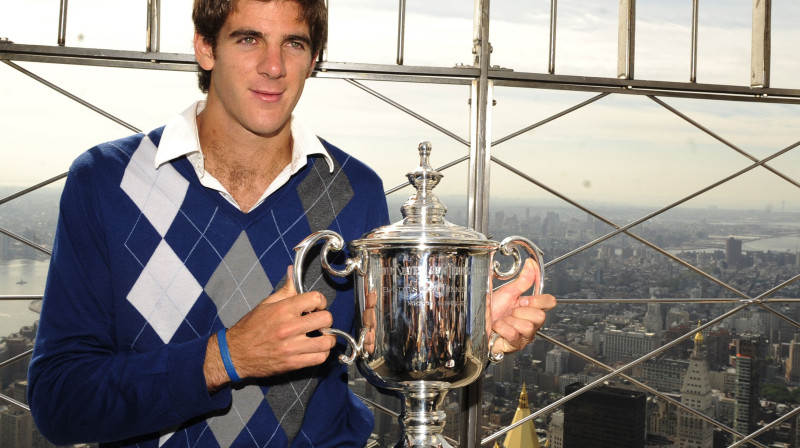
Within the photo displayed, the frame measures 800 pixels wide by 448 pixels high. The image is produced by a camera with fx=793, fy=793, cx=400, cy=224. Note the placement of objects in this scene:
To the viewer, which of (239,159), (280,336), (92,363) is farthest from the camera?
(239,159)

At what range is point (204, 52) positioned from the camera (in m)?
1.23

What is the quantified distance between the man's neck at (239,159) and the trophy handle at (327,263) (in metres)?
0.30

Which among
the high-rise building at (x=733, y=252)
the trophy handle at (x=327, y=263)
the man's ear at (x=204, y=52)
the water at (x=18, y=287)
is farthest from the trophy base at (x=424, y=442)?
the high-rise building at (x=733, y=252)

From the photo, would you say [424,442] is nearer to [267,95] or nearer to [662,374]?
[267,95]

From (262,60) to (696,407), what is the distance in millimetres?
1896

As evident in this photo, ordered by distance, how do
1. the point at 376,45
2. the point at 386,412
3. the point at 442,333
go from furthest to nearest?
1. the point at 386,412
2. the point at 376,45
3. the point at 442,333

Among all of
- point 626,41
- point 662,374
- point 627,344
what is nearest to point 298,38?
point 626,41

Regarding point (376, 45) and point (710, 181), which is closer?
point (376, 45)

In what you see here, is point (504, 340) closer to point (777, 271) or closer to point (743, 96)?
point (743, 96)

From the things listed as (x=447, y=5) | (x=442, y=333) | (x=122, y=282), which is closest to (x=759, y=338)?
(x=447, y=5)

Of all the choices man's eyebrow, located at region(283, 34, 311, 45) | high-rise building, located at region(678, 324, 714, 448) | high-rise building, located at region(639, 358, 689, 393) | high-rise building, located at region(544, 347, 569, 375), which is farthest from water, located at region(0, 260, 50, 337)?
high-rise building, located at region(678, 324, 714, 448)

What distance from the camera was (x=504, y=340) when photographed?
1.11 meters

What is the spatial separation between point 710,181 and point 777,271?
0.38 meters

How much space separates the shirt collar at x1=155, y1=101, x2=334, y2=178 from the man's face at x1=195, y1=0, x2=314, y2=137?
0.08m
